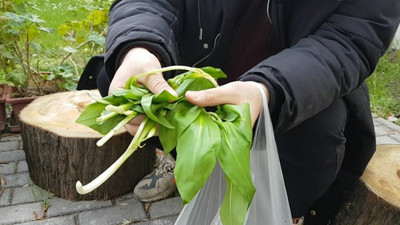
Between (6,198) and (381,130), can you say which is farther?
(381,130)

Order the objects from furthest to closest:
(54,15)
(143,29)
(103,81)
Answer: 1. (54,15)
2. (103,81)
3. (143,29)

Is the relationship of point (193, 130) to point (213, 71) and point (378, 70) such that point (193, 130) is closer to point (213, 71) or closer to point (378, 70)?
point (213, 71)

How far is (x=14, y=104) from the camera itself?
7.75 feet

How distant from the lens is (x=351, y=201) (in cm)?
149

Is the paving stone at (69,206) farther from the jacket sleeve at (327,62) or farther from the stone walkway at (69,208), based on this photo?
the jacket sleeve at (327,62)

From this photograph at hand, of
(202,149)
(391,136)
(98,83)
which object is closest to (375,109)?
(391,136)

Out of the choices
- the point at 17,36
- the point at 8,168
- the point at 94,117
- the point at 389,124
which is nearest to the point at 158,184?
the point at 8,168

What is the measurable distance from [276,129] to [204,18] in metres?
0.54

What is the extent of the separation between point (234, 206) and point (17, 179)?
156 cm

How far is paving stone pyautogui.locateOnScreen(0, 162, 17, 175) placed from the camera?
6.93ft

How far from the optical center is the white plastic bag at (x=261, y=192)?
3.25 ft

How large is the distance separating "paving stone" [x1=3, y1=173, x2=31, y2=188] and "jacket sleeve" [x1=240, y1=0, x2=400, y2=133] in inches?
58.4

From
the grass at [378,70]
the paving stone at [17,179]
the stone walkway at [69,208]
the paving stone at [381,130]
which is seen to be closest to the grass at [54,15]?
the grass at [378,70]

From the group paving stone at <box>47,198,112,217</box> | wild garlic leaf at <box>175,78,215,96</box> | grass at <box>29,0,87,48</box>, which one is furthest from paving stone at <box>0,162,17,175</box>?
grass at <box>29,0,87,48</box>
